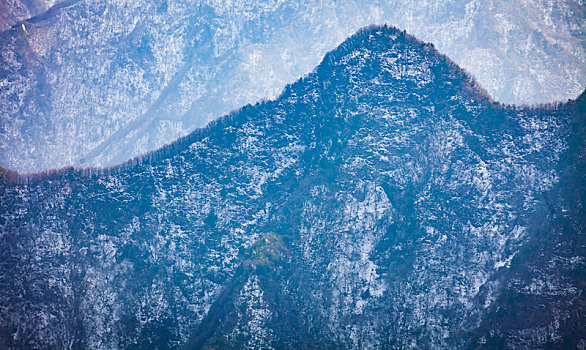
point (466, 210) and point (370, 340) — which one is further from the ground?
point (466, 210)

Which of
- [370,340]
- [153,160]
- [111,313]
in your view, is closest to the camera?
[370,340]

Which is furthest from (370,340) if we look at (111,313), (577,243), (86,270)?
(86,270)

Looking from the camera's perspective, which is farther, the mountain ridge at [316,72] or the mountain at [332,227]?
the mountain ridge at [316,72]

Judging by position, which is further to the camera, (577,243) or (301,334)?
(301,334)

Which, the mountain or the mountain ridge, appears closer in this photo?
the mountain

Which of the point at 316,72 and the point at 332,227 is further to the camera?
the point at 316,72

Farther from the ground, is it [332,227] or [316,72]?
[316,72]

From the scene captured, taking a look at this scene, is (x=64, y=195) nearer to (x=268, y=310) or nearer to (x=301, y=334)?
(x=268, y=310)

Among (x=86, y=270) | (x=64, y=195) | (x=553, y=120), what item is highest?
(x=553, y=120)
